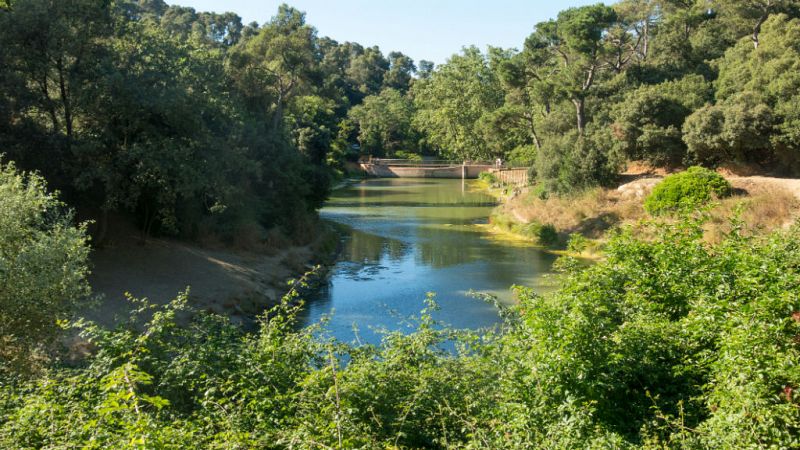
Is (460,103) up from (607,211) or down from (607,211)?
up

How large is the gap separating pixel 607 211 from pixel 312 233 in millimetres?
15774

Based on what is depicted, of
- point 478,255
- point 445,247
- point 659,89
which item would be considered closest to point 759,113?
point 659,89

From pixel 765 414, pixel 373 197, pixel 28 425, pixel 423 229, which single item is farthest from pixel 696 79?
pixel 28 425

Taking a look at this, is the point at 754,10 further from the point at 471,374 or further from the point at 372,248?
the point at 471,374

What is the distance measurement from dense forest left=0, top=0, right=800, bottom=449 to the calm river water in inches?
98.9

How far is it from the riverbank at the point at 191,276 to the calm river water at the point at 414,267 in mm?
1989

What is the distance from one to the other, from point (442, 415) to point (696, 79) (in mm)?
37688

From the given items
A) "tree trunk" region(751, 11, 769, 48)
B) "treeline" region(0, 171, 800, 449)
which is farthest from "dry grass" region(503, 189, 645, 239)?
"treeline" region(0, 171, 800, 449)

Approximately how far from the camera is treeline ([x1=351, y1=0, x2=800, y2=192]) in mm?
36219

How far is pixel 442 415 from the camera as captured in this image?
997cm

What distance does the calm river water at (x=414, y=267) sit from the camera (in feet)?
74.9

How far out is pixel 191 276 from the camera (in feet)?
77.4

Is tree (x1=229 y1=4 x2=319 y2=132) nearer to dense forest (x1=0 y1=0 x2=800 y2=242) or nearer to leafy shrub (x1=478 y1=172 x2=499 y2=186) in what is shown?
dense forest (x1=0 y1=0 x2=800 y2=242)

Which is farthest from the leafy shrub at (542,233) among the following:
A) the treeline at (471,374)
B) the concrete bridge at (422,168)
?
the concrete bridge at (422,168)
